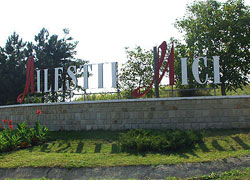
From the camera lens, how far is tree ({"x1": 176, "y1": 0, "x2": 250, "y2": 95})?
16.2m

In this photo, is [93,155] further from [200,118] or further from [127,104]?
[200,118]

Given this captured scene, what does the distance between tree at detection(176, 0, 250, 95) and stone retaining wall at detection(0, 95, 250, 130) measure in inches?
202

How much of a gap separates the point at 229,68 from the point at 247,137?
763 centimetres

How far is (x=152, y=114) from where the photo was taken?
12.2 m

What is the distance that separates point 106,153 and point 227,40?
1106 cm

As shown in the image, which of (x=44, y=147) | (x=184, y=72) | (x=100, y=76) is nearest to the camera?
(x=44, y=147)

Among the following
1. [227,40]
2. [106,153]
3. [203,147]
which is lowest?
[106,153]

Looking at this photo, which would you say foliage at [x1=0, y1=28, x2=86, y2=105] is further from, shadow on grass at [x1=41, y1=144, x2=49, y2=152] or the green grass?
the green grass

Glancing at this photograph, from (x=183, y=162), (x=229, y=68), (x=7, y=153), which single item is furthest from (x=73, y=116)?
(x=229, y=68)

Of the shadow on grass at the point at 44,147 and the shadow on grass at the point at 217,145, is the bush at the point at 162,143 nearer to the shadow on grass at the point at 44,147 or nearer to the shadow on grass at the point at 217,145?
the shadow on grass at the point at 217,145

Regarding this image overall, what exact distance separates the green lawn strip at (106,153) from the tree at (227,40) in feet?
21.5

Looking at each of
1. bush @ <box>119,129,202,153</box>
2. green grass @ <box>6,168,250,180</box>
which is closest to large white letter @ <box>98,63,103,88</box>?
bush @ <box>119,129,202,153</box>

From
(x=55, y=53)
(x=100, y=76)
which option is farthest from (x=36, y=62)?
(x=100, y=76)

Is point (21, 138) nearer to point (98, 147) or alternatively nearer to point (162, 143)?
A: point (98, 147)
